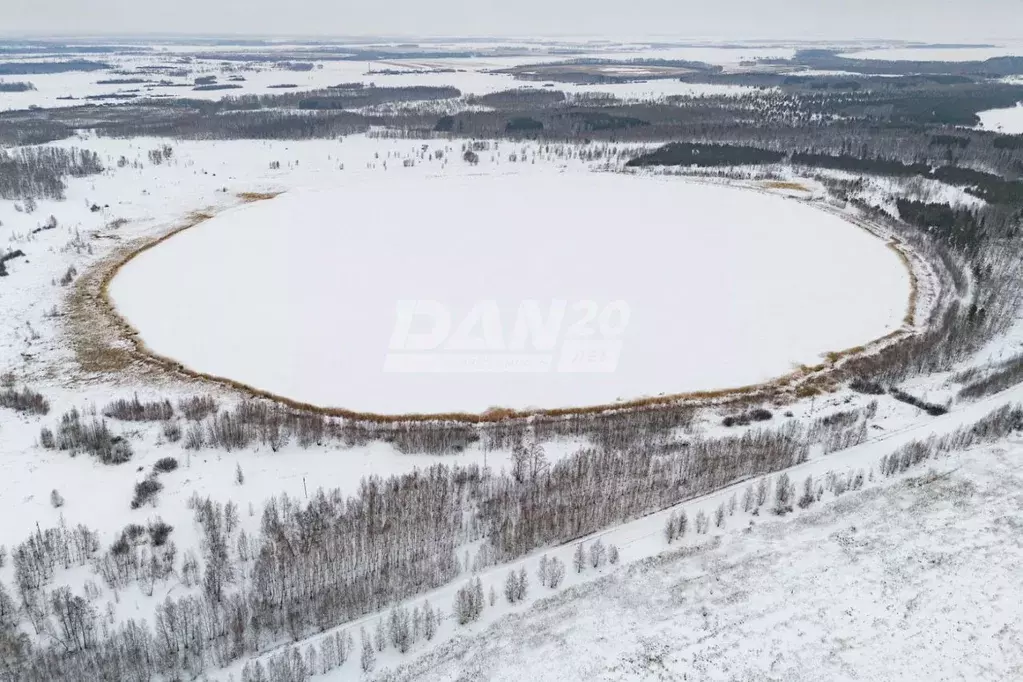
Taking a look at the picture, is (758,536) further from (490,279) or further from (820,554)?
(490,279)

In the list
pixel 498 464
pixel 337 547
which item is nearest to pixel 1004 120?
pixel 498 464

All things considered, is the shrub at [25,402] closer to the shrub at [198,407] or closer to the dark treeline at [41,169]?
the shrub at [198,407]

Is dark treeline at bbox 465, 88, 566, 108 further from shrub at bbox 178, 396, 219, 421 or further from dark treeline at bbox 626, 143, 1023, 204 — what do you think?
shrub at bbox 178, 396, 219, 421

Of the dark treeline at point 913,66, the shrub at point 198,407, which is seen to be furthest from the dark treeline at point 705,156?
the dark treeline at point 913,66

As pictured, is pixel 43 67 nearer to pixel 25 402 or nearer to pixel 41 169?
pixel 41 169

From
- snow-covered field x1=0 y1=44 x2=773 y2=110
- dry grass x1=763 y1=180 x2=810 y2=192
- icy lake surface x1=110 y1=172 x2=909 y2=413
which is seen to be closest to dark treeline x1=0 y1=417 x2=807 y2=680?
icy lake surface x1=110 y1=172 x2=909 y2=413
